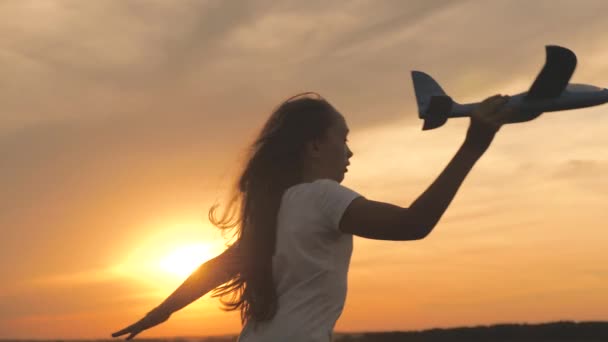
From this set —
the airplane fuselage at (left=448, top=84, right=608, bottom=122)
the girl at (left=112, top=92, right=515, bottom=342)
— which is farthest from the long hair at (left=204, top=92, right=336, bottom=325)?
the airplane fuselage at (left=448, top=84, right=608, bottom=122)

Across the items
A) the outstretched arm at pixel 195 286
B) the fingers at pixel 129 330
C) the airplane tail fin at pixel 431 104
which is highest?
the airplane tail fin at pixel 431 104

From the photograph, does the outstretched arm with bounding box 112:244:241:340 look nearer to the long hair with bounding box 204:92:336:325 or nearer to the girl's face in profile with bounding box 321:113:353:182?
the long hair with bounding box 204:92:336:325

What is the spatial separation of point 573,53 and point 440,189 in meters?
1.19

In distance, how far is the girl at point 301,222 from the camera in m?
4.71

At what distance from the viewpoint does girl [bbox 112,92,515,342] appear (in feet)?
15.5

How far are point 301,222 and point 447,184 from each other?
1142 millimetres

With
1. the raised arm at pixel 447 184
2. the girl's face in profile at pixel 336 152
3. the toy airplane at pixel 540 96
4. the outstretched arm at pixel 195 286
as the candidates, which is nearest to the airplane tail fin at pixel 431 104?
the toy airplane at pixel 540 96

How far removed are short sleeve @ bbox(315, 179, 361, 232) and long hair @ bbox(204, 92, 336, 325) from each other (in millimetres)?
610

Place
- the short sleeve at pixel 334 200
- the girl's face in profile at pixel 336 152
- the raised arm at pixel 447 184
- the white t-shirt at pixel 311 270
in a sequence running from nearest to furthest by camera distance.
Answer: the raised arm at pixel 447 184
the short sleeve at pixel 334 200
the white t-shirt at pixel 311 270
the girl's face in profile at pixel 336 152

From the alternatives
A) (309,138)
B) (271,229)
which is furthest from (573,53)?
(271,229)

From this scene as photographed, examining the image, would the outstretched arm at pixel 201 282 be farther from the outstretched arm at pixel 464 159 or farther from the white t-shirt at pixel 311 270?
the outstretched arm at pixel 464 159

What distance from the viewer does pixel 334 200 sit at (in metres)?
5.12

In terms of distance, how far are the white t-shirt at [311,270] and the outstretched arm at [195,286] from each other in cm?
76

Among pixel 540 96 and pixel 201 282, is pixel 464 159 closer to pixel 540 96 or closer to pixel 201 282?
pixel 540 96
